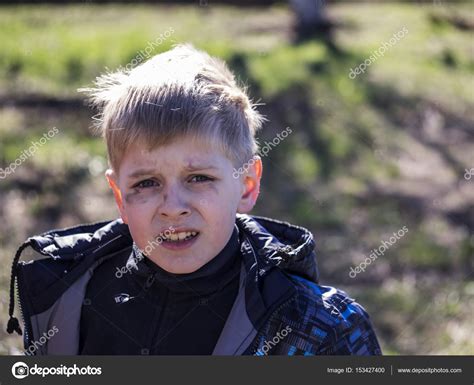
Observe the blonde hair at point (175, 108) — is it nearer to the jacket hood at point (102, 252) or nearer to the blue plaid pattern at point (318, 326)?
the jacket hood at point (102, 252)

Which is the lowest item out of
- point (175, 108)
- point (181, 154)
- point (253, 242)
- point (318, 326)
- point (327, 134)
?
point (327, 134)

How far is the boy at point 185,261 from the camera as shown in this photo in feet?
7.73

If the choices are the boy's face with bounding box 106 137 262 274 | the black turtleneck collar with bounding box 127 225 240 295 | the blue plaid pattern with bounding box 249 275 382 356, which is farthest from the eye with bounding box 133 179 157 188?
the blue plaid pattern with bounding box 249 275 382 356

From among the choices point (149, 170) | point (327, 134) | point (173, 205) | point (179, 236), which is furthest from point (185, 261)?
point (327, 134)

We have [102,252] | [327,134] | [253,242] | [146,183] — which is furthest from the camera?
[327,134]

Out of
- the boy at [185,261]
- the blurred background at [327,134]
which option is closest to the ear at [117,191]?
the boy at [185,261]

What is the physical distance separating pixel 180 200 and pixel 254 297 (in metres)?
0.35

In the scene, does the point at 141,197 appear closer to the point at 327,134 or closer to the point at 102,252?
the point at 102,252

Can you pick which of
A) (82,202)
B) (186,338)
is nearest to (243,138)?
(186,338)

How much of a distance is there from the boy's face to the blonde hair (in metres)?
0.04

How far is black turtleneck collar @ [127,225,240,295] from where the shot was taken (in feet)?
8.04

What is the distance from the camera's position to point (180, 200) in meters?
2.34

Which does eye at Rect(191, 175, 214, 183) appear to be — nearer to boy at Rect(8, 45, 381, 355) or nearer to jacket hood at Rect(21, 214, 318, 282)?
boy at Rect(8, 45, 381, 355)

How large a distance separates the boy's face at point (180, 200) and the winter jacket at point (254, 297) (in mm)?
157
